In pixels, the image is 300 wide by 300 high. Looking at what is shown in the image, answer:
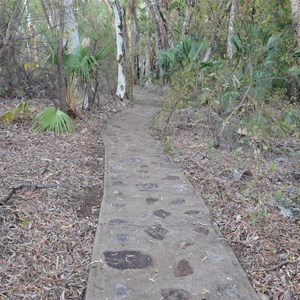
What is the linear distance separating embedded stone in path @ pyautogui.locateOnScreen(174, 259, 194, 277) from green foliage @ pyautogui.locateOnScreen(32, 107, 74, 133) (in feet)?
15.1

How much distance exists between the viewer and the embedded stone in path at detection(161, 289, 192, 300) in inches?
94.0

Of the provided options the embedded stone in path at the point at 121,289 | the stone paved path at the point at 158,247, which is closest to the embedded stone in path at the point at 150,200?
the stone paved path at the point at 158,247

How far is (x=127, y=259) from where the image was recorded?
9.29 feet

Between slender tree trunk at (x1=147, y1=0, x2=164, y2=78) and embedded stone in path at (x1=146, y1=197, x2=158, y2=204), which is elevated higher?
slender tree trunk at (x1=147, y1=0, x2=164, y2=78)

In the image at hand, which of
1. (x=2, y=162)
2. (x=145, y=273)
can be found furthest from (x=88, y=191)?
(x=145, y=273)

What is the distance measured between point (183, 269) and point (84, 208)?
1.53 m

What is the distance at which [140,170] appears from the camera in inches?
202

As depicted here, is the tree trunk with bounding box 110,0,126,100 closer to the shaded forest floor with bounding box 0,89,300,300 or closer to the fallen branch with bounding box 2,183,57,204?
the shaded forest floor with bounding box 0,89,300,300

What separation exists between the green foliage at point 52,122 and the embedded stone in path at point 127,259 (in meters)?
4.30

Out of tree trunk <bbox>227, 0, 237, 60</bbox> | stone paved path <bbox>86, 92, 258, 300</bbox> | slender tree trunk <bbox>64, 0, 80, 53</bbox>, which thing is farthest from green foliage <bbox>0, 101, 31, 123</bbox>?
tree trunk <bbox>227, 0, 237, 60</bbox>

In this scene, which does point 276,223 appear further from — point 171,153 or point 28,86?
point 28,86

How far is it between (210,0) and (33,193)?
244 inches

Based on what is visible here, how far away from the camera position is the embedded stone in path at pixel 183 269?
2.65 meters

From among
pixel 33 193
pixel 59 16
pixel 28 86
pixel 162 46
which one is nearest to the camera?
pixel 33 193
